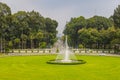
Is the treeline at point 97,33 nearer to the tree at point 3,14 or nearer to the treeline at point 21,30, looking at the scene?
the treeline at point 21,30

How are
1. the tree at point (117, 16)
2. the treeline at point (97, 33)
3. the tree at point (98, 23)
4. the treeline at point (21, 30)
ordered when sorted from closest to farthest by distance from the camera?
the tree at point (117, 16), the treeline at point (97, 33), the treeline at point (21, 30), the tree at point (98, 23)

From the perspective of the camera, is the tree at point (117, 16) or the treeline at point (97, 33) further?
the treeline at point (97, 33)

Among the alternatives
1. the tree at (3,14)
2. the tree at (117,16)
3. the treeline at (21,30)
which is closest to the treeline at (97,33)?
the tree at (117,16)

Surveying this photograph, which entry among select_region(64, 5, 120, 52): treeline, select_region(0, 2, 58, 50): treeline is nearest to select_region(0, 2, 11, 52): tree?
select_region(0, 2, 58, 50): treeline

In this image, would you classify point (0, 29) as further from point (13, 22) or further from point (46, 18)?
point (46, 18)

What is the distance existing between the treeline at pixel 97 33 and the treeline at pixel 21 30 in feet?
41.9

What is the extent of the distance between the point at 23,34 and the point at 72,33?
3200cm

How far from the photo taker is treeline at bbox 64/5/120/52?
8106 centimetres

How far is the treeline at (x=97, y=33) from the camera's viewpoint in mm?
81062

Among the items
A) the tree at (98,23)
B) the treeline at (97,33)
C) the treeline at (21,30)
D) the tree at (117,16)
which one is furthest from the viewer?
the tree at (98,23)

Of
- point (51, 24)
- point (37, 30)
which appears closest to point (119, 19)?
point (37, 30)

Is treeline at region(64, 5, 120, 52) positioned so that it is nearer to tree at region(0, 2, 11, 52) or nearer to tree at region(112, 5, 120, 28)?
tree at region(112, 5, 120, 28)

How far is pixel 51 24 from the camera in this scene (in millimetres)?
131250

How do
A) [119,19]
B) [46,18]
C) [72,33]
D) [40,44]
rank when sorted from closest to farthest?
[119,19] < [40,44] < [72,33] < [46,18]
